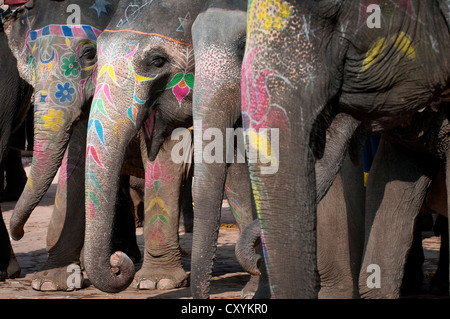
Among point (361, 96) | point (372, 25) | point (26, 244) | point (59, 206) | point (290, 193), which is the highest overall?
point (372, 25)

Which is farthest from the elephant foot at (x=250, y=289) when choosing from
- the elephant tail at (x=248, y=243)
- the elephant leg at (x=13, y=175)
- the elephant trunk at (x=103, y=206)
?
the elephant leg at (x=13, y=175)

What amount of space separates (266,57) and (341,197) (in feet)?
4.68

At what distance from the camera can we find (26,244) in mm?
5918

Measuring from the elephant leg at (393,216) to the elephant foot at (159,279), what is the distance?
4.77 feet

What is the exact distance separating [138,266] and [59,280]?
83 cm

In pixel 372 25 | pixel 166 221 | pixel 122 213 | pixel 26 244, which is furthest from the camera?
pixel 26 244

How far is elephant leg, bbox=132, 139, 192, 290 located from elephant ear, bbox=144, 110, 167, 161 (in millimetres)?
90

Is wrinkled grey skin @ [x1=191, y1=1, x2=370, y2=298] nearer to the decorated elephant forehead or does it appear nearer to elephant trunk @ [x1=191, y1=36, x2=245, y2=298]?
elephant trunk @ [x1=191, y1=36, x2=245, y2=298]

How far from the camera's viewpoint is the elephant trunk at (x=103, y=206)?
3246 millimetres

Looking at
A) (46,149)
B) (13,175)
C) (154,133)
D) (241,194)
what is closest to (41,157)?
(46,149)

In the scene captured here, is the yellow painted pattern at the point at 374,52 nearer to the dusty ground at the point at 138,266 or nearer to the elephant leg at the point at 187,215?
the dusty ground at the point at 138,266

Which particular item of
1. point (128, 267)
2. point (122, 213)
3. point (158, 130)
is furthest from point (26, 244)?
point (128, 267)

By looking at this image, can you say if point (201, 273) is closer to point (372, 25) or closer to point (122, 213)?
point (372, 25)

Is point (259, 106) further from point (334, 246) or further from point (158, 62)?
point (158, 62)
